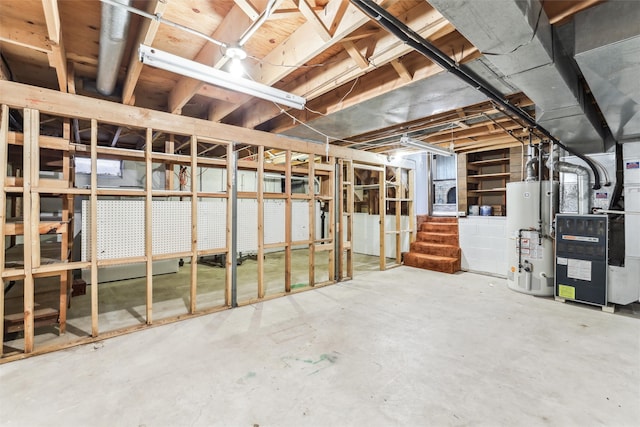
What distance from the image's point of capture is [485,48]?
5.67ft

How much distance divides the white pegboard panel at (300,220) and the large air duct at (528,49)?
9.63 ft

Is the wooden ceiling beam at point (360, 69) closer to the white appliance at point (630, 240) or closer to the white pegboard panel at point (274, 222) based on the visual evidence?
the white pegboard panel at point (274, 222)

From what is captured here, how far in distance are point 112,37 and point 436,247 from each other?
584cm

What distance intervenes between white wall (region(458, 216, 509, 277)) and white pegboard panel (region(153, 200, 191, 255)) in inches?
195

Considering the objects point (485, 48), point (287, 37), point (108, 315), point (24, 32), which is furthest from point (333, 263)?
point (24, 32)

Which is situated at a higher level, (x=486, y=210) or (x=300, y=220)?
(x=486, y=210)

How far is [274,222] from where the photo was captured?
13.3 feet

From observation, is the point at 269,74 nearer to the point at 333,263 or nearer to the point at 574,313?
the point at 333,263

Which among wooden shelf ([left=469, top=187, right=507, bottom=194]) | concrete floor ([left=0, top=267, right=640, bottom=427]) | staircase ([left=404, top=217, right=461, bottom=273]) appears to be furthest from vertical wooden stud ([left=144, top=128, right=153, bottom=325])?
wooden shelf ([left=469, top=187, right=507, bottom=194])

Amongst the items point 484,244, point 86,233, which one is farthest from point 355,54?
point 484,244

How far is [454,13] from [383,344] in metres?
2.47

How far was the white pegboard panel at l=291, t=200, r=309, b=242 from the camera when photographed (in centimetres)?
436

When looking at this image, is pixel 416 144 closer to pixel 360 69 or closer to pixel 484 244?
pixel 360 69

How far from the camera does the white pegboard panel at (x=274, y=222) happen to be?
3.99 metres
